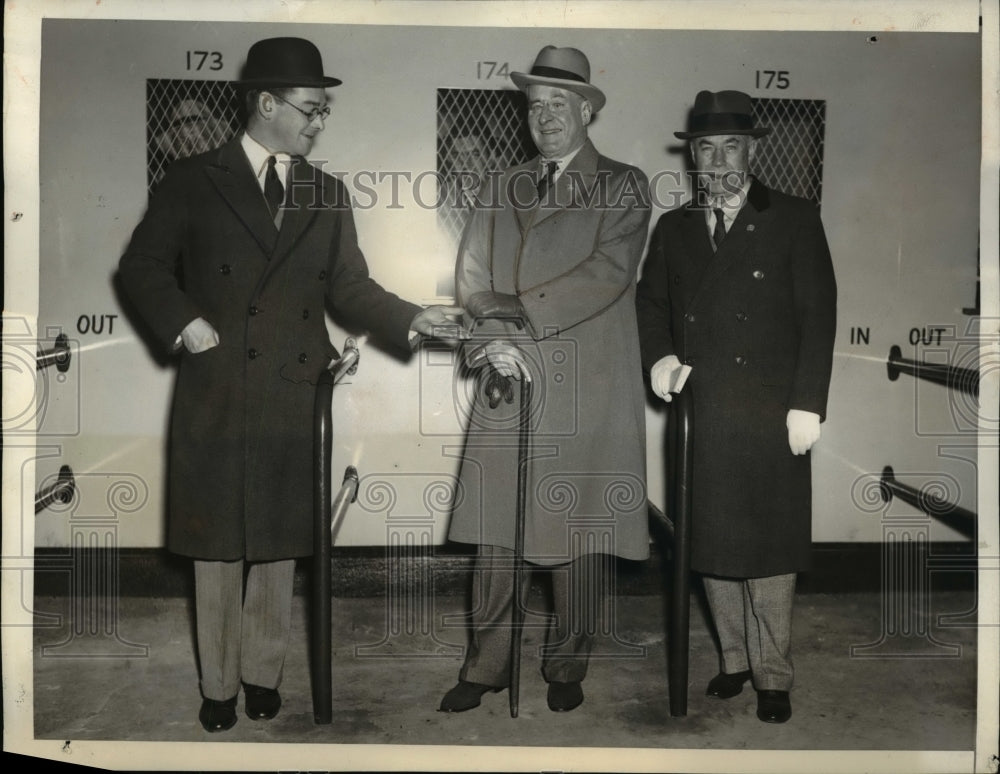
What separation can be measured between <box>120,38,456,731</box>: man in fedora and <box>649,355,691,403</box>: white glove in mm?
602

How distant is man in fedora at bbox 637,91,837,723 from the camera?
2.70 meters

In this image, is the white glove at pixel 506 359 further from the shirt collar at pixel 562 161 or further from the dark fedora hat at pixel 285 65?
the dark fedora hat at pixel 285 65

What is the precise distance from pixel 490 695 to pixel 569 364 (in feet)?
3.09

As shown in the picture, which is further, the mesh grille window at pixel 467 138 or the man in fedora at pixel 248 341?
the mesh grille window at pixel 467 138

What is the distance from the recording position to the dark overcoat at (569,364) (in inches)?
107

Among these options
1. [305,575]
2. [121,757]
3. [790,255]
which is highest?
[790,255]

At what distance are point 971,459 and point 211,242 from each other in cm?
218

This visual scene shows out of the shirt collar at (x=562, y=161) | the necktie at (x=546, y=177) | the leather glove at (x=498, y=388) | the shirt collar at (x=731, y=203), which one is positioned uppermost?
the shirt collar at (x=562, y=161)

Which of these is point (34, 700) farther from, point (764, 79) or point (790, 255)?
point (764, 79)

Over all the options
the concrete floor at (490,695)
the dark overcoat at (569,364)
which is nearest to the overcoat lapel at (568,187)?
the dark overcoat at (569,364)

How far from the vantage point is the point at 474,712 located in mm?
2748

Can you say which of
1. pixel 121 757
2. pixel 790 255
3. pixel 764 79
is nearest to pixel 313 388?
pixel 121 757

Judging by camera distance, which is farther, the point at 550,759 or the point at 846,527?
the point at 846,527

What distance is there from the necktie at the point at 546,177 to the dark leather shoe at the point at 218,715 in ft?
5.24
